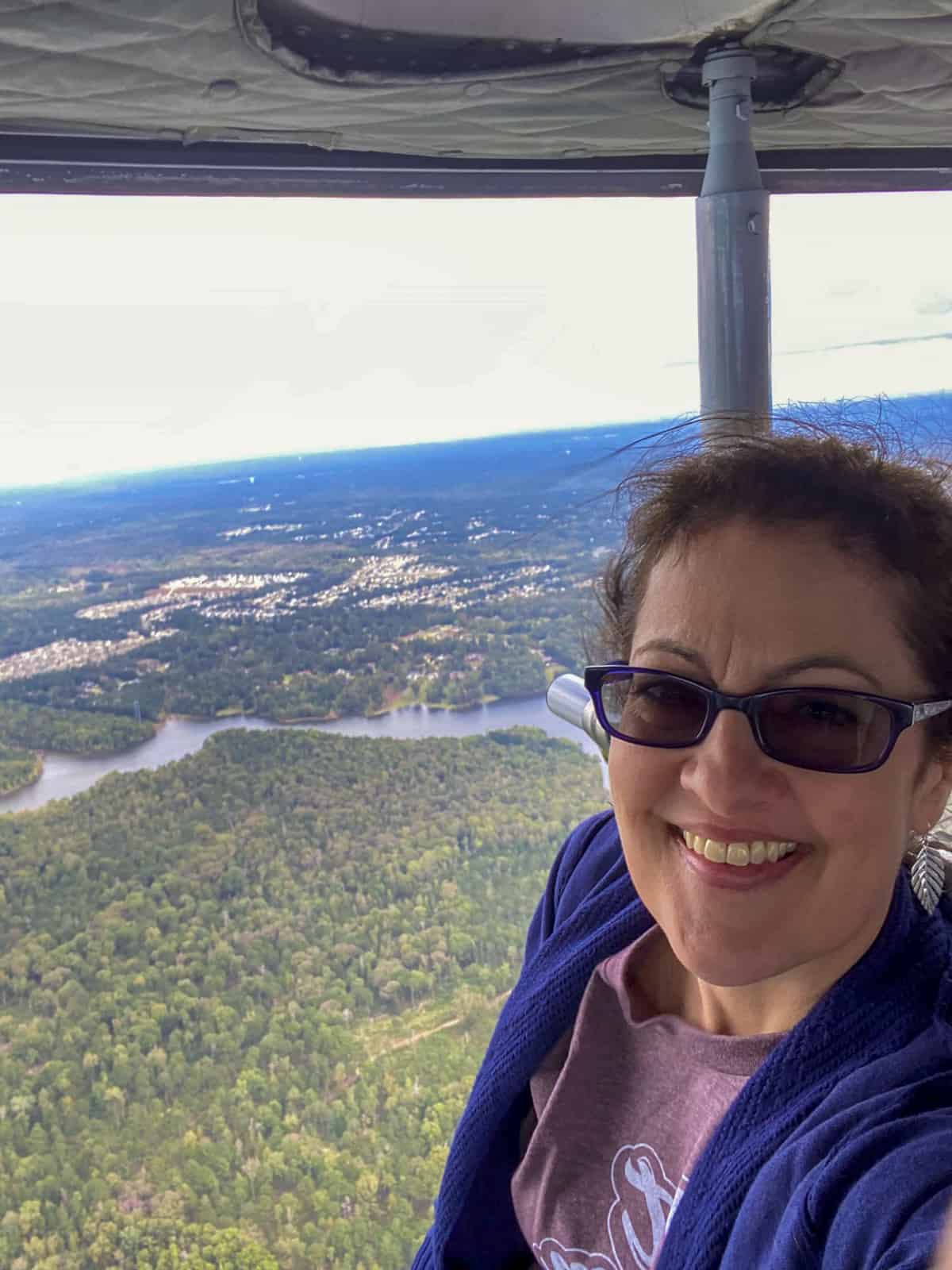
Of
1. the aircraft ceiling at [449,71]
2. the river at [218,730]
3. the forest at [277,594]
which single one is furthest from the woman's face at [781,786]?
the river at [218,730]

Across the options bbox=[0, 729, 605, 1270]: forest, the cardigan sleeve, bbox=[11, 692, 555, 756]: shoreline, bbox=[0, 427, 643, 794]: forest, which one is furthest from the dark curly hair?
bbox=[11, 692, 555, 756]: shoreline

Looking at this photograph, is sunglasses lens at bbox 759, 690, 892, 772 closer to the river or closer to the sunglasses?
the sunglasses

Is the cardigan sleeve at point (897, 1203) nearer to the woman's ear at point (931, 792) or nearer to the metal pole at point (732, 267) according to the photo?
the woman's ear at point (931, 792)

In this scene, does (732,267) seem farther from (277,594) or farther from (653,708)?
(277,594)

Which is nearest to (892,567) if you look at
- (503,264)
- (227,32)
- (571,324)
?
(227,32)

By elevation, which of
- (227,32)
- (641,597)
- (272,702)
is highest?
(227,32)

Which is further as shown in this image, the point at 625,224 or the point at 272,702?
the point at 272,702

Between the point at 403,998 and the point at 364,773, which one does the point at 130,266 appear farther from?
the point at 403,998
